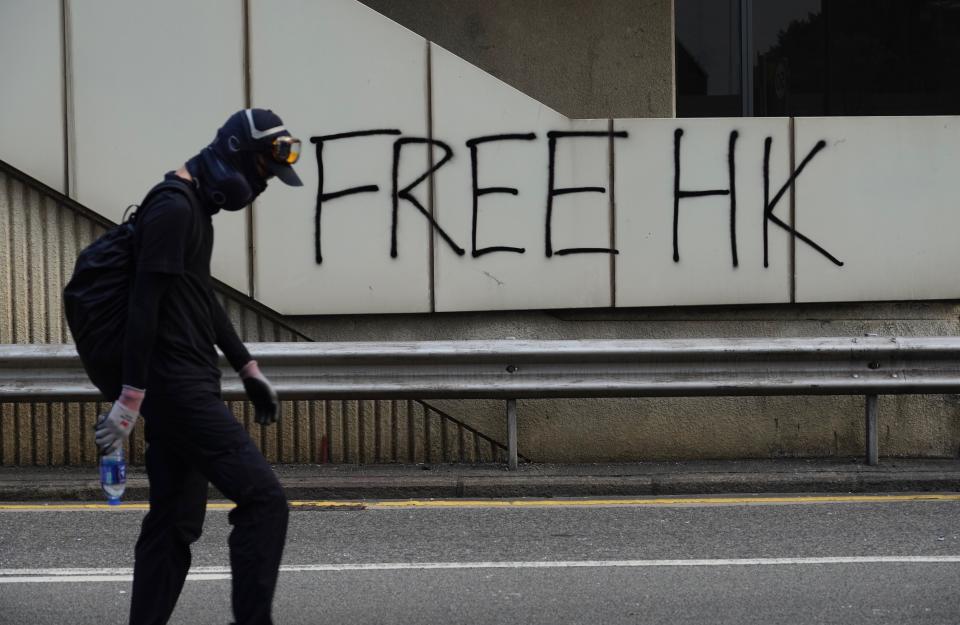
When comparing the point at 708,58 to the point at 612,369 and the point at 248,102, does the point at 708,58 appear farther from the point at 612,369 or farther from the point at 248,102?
the point at 248,102

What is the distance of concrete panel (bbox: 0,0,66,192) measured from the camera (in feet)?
26.9

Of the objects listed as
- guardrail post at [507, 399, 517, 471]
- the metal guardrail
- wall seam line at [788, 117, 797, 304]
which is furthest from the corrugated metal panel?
wall seam line at [788, 117, 797, 304]

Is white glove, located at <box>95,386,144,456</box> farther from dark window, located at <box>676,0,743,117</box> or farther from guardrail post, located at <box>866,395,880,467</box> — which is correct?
dark window, located at <box>676,0,743,117</box>

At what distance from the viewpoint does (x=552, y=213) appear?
338 inches

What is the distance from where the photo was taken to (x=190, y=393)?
3.98 m

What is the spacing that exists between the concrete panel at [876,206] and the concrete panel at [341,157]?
8.62 feet

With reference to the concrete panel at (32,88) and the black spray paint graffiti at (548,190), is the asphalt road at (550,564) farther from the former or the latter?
the concrete panel at (32,88)

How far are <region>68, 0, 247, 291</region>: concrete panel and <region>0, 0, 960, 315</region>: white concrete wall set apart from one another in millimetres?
13

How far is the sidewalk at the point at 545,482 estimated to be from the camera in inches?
289

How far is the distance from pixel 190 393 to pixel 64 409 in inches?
177

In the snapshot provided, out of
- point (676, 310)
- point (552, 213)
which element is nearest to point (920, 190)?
point (676, 310)

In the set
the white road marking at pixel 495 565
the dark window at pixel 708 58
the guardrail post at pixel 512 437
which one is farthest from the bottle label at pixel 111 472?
the dark window at pixel 708 58

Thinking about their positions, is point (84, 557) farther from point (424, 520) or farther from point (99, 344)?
point (99, 344)

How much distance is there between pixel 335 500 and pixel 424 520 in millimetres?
753
